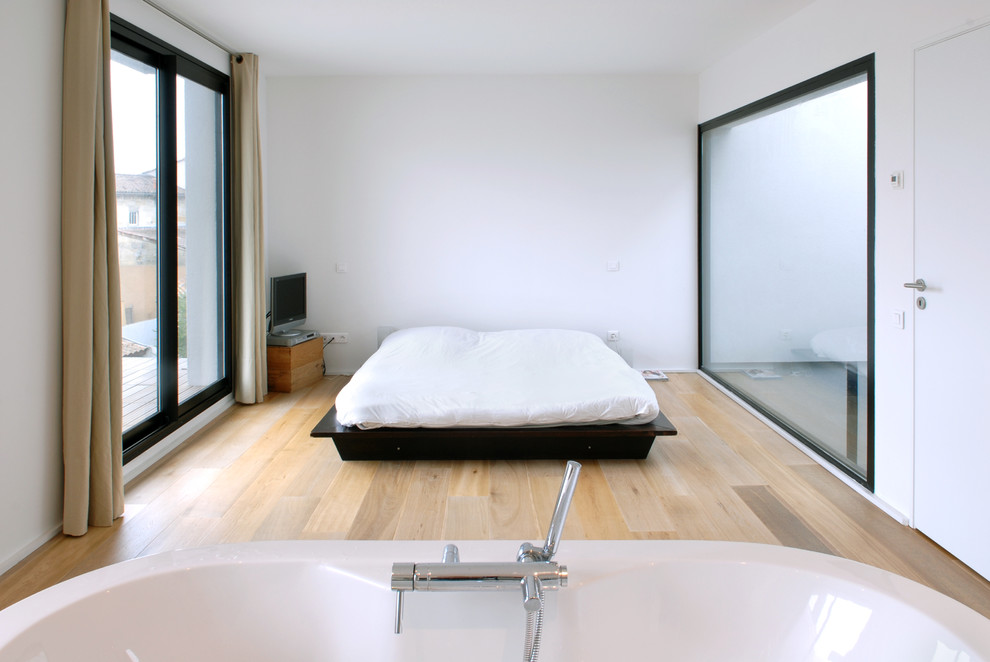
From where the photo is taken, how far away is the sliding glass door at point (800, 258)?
134 inches

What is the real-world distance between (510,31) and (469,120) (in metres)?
1.41

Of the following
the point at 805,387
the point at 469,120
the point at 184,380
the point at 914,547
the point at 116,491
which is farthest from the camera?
the point at 469,120

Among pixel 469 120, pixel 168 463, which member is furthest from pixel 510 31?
pixel 168 463

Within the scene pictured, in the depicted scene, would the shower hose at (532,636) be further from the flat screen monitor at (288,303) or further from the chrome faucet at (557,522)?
the flat screen monitor at (288,303)

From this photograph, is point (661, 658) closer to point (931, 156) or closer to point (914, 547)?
point (914, 547)

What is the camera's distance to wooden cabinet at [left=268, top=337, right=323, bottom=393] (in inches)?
208

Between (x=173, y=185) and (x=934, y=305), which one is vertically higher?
(x=173, y=185)

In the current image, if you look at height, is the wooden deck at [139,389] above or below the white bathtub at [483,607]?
above

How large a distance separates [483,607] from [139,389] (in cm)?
293

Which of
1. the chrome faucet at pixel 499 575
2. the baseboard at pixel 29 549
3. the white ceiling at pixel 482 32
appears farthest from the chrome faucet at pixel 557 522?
the white ceiling at pixel 482 32

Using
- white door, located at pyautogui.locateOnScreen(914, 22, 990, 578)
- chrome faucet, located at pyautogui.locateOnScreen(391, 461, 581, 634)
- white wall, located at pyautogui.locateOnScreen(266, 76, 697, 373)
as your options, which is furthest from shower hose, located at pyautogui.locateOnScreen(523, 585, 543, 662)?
white wall, located at pyautogui.locateOnScreen(266, 76, 697, 373)

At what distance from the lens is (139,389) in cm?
383

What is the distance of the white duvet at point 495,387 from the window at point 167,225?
1028mm

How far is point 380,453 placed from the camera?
3779mm
